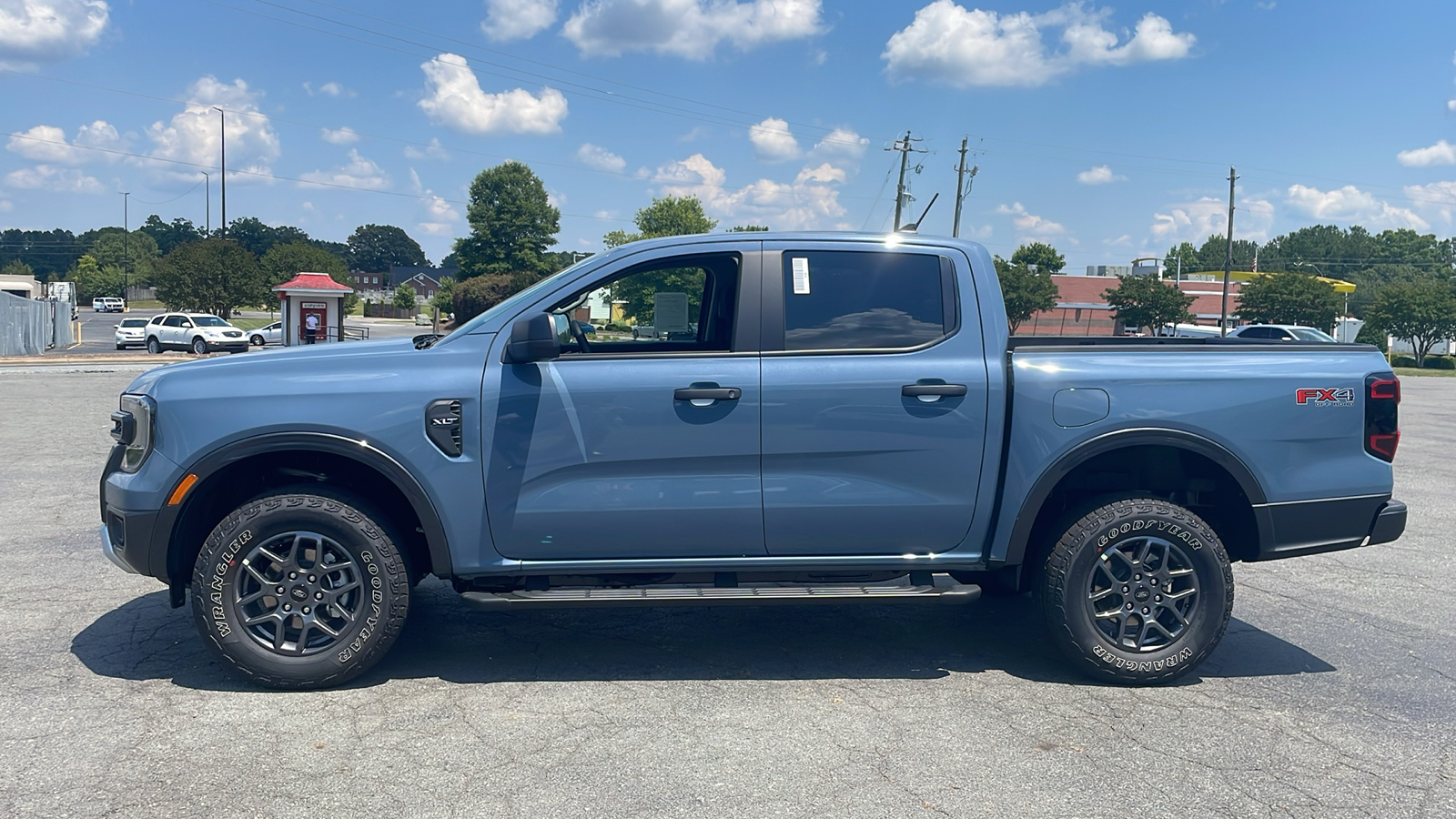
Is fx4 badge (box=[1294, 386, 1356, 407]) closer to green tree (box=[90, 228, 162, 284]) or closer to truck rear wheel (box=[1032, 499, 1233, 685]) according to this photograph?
truck rear wheel (box=[1032, 499, 1233, 685])

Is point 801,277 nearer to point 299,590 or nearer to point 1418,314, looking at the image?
point 299,590

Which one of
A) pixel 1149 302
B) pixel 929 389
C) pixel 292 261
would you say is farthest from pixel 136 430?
pixel 292 261

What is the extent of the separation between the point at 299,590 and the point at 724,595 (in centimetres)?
177

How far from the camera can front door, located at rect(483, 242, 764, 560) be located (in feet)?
14.2

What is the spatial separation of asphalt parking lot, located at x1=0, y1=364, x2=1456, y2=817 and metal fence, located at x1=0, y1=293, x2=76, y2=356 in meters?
34.3

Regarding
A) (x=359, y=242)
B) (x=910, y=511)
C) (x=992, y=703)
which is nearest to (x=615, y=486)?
(x=910, y=511)

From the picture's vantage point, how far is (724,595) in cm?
441

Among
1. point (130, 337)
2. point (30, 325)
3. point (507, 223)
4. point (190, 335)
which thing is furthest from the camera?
point (507, 223)

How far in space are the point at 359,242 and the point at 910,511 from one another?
191m

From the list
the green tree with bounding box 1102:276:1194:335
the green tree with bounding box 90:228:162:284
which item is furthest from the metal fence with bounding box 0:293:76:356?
the green tree with bounding box 90:228:162:284

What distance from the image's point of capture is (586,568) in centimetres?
441

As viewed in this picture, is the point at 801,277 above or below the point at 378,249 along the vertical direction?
below

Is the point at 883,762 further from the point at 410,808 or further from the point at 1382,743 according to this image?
the point at 1382,743

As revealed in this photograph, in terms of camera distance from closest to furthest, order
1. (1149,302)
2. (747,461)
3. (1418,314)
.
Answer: (747,461) → (1418,314) → (1149,302)
